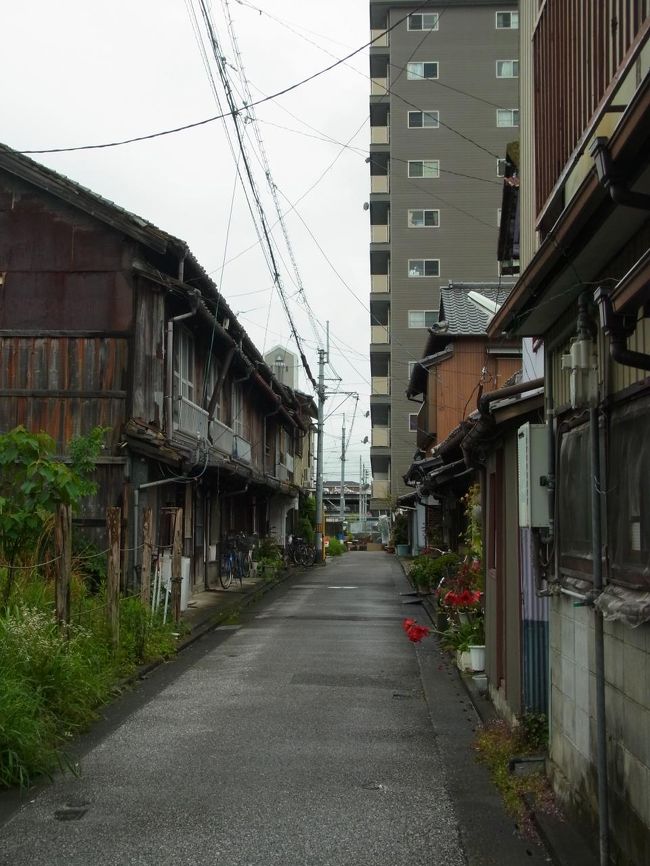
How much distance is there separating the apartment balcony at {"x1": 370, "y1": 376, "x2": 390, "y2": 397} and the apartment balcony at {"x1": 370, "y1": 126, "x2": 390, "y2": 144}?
13.0 metres

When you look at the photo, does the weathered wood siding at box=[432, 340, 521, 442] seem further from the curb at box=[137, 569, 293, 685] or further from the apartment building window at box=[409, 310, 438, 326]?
the apartment building window at box=[409, 310, 438, 326]

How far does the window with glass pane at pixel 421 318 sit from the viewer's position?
49.2 metres

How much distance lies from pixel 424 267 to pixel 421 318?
274 cm

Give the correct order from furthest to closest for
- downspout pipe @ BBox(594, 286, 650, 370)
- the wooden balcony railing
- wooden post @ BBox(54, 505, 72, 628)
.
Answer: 1. wooden post @ BBox(54, 505, 72, 628)
2. the wooden balcony railing
3. downspout pipe @ BBox(594, 286, 650, 370)

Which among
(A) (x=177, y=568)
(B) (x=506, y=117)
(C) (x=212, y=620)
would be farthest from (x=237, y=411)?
(B) (x=506, y=117)

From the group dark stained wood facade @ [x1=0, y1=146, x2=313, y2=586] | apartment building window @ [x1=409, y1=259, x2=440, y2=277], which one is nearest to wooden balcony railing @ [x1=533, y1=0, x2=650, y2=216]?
dark stained wood facade @ [x1=0, y1=146, x2=313, y2=586]

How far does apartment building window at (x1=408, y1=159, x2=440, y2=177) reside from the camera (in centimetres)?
4956

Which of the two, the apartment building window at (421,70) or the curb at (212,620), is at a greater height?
the apartment building window at (421,70)

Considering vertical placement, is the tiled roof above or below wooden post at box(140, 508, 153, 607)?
above

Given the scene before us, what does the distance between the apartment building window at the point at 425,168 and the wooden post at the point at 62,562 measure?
43.4 meters

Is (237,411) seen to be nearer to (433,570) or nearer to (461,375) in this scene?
(461,375)

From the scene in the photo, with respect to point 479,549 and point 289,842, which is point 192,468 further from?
point 289,842

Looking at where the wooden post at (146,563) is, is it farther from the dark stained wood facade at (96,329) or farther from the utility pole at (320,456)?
the utility pole at (320,456)

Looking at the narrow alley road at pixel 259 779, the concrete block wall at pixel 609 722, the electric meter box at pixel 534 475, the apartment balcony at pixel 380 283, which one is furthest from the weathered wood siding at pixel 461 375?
the apartment balcony at pixel 380 283
